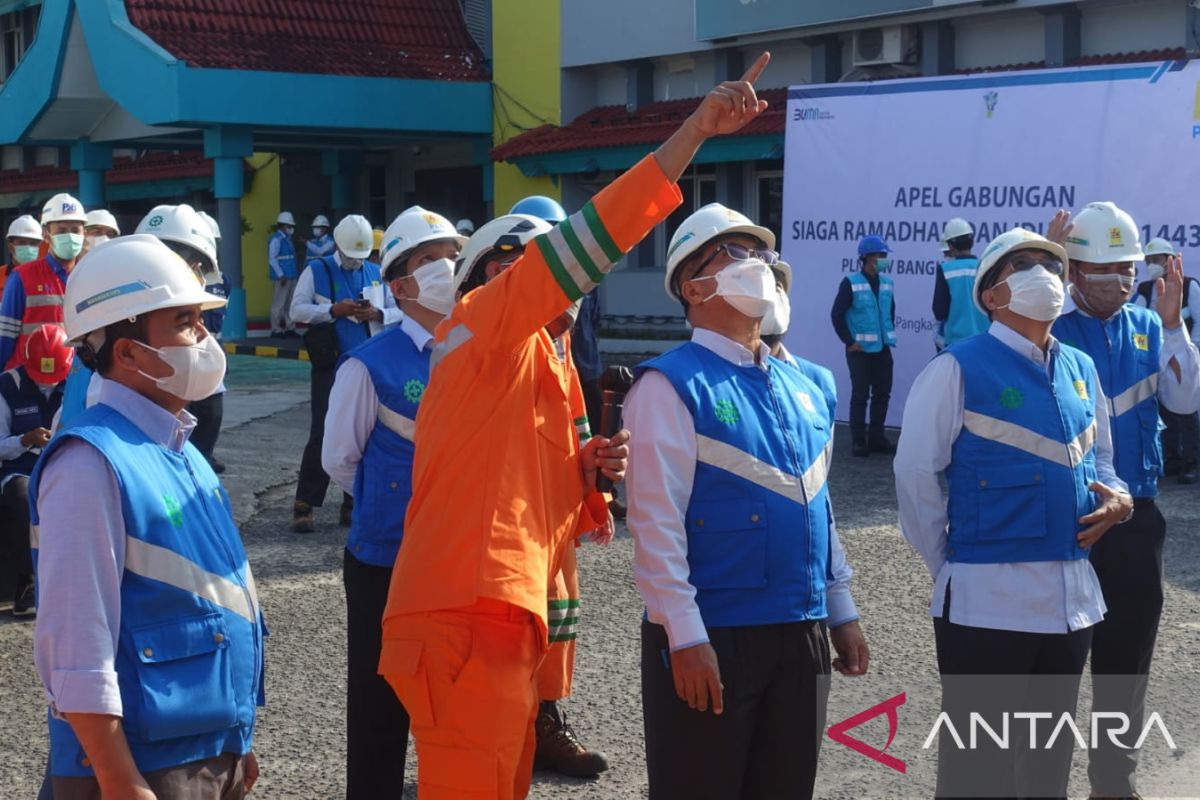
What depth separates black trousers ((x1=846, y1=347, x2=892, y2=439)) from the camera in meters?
13.3

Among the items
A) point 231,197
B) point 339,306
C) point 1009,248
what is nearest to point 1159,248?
point 339,306

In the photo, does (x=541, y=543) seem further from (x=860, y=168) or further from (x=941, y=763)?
(x=860, y=168)

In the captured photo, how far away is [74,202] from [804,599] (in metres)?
6.81

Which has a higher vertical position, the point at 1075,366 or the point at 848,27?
the point at 848,27

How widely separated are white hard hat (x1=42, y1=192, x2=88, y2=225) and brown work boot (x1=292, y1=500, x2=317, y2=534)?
89.5 inches

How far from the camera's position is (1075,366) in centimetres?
457

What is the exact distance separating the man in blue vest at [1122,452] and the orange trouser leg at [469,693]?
2486 mm

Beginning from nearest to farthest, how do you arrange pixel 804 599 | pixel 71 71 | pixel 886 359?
1. pixel 804 599
2. pixel 886 359
3. pixel 71 71

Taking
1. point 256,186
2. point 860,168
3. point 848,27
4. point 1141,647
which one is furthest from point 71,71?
point 1141,647

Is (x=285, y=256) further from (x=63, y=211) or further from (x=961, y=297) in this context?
(x=63, y=211)

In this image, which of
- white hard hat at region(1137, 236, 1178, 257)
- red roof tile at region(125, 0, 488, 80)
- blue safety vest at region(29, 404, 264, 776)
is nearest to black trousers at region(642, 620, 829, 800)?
blue safety vest at region(29, 404, 264, 776)

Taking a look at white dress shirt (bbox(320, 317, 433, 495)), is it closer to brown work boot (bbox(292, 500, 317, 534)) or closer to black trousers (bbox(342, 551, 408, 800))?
black trousers (bbox(342, 551, 408, 800))

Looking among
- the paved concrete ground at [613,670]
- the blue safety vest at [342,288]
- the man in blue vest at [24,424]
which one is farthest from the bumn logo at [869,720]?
the blue safety vest at [342,288]

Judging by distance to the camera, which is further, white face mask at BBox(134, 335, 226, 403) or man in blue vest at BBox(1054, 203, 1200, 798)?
man in blue vest at BBox(1054, 203, 1200, 798)
